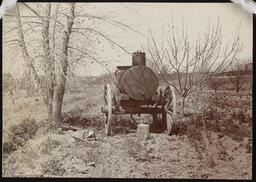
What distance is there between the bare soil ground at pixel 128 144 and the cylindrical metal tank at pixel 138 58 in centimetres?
54

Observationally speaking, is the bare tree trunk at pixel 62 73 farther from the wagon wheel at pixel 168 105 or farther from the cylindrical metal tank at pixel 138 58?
the wagon wheel at pixel 168 105

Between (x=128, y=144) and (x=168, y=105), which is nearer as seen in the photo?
(x=128, y=144)

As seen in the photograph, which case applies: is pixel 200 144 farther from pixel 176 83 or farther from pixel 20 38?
pixel 20 38

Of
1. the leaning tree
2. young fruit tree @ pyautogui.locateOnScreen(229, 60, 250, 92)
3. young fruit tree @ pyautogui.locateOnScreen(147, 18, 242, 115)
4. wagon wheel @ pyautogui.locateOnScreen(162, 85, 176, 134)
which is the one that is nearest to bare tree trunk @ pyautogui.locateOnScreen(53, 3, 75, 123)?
the leaning tree

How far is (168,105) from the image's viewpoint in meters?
4.73

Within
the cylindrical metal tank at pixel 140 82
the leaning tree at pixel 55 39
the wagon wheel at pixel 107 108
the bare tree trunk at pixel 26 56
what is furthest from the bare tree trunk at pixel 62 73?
the cylindrical metal tank at pixel 140 82

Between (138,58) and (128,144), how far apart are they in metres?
1.05

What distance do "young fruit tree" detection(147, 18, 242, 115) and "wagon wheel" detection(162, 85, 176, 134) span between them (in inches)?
3.8

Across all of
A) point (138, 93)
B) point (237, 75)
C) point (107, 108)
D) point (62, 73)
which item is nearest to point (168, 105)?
point (138, 93)

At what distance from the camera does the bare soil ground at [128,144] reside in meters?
4.54

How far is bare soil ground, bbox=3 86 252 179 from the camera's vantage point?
14.9 ft

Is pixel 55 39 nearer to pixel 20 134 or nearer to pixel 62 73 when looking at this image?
pixel 62 73

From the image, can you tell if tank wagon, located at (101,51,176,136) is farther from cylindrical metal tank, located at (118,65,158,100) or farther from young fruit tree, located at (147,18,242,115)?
young fruit tree, located at (147,18,242,115)

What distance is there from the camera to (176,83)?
4.69 metres
